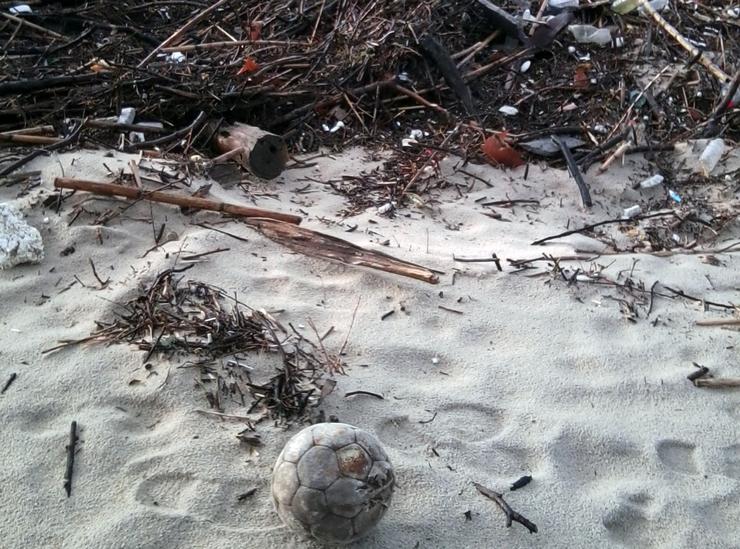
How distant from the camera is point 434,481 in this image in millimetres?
2361

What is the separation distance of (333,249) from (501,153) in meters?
1.72

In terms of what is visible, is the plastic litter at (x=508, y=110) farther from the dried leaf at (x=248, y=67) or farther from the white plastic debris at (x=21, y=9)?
the white plastic debris at (x=21, y=9)

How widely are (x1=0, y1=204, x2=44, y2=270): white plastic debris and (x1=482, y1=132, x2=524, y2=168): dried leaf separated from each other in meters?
2.82

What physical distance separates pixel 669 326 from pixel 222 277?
2120 mm

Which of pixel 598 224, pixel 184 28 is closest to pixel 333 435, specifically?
pixel 598 224

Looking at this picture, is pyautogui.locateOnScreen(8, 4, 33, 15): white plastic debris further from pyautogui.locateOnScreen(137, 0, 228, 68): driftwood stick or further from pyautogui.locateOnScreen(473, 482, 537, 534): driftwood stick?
pyautogui.locateOnScreen(473, 482, 537, 534): driftwood stick

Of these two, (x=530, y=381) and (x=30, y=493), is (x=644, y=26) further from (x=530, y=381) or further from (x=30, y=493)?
(x=30, y=493)

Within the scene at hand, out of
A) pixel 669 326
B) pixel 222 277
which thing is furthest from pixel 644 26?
pixel 222 277

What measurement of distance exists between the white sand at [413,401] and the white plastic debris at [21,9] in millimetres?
2175

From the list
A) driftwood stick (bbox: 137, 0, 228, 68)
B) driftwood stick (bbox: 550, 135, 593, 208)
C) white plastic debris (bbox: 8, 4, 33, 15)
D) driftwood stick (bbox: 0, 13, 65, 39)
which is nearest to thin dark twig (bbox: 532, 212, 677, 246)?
driftwood stick (bbox: 550, 135, 593, 208)

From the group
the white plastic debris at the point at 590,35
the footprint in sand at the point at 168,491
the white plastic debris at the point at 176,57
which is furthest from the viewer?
the white plastic debris at the point at 590,35

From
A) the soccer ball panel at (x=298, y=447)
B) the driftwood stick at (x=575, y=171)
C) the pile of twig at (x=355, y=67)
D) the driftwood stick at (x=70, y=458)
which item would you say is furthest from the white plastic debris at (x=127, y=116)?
the soccer ball panel at (x=298, y=447)

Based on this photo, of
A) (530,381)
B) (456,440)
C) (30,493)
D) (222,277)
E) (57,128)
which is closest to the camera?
(30,493)

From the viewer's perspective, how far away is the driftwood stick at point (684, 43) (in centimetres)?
523
